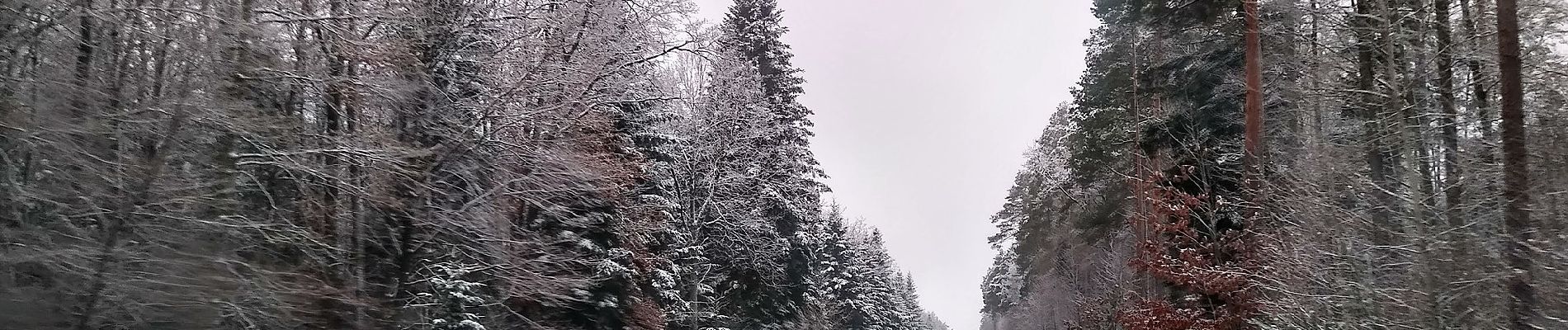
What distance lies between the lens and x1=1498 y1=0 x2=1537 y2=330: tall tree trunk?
7.82 metres

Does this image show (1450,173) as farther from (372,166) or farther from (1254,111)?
(372,166)

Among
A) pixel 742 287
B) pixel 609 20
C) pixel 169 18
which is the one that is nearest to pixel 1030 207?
pixel 742 287

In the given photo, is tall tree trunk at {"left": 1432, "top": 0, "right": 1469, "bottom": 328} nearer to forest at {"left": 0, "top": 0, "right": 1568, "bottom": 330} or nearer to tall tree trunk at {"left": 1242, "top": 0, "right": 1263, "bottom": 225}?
forest at {"left": 0, "top": 0, "right": 1568, "bottom": 330}

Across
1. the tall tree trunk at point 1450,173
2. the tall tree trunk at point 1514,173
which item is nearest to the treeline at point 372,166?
the tall tree trunk at point 1450,173

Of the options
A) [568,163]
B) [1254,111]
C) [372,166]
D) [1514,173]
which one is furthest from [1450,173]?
[372,166]

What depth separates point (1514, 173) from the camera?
26.2 ft

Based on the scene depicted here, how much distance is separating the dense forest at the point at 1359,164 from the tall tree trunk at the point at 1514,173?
0.01 meters

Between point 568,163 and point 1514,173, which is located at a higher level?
point 568,163

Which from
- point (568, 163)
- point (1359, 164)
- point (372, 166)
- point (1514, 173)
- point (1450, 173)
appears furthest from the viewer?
point (568, 163)

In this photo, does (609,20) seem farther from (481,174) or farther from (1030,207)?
(1030,207)

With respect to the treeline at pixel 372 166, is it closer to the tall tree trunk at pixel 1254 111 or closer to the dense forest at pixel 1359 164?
the dense forest at pixel 1359 164

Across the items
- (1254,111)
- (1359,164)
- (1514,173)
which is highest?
(1254,111)

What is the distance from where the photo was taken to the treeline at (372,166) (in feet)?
25.6

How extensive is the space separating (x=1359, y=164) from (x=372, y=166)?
36.3 ft
